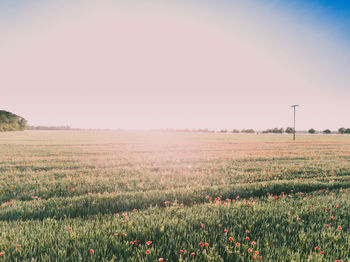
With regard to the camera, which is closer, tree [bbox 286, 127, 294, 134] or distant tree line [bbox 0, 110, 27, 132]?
distant tree line [bbox 0, 110, 27, 132]

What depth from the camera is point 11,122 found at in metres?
106

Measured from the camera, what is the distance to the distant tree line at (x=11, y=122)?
97188 mm

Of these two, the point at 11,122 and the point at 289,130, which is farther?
the point at 289,130

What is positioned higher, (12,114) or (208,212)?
(12,114)

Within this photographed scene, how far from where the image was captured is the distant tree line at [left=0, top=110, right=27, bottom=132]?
319 ft

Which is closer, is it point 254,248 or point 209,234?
point 254,248

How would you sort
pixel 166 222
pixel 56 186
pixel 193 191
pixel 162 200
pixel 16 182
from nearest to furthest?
pixel 166 222 < pixel 162 200 < pixel 193 191 < pixel 56 186 < pixel 16 182

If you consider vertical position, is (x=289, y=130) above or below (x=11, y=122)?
below

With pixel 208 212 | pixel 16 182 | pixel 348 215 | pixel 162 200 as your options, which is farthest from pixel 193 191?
pixel 16 182

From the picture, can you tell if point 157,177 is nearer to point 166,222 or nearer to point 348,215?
point 166,222

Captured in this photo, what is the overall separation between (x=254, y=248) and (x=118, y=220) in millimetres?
2632

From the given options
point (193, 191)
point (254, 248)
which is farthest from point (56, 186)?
point (254, 248)

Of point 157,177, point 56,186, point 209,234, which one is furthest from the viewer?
point 157,177

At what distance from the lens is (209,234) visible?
130 inches
